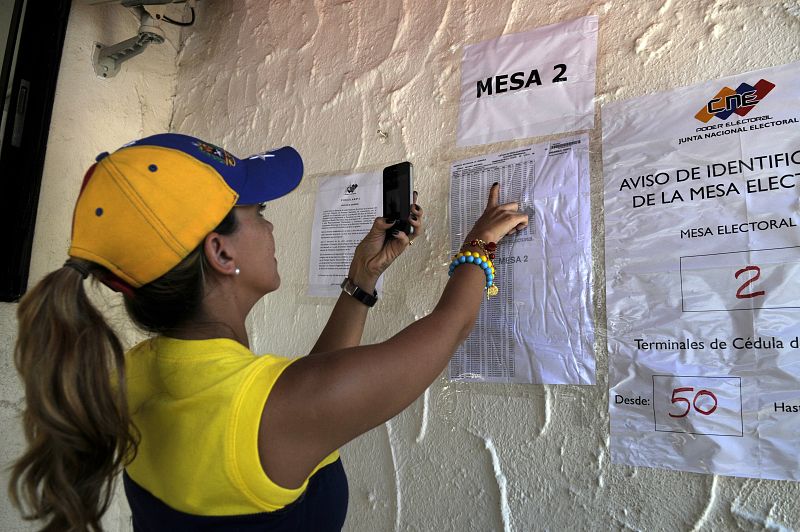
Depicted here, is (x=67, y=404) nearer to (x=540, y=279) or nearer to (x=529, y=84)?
(x=540, y=279)

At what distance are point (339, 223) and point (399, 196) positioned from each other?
27cm

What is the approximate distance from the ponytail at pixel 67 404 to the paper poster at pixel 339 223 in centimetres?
64

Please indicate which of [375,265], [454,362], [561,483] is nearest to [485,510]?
[561,483]

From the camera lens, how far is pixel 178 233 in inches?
30.8

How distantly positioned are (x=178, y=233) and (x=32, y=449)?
0.30m

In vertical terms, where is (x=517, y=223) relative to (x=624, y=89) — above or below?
below

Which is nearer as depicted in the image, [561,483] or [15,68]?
[561,483]

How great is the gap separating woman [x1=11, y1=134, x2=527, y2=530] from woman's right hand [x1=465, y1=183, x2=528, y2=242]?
19 cm

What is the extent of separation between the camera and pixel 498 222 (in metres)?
1.09

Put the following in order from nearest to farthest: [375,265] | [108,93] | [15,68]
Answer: [375,265] < [15,68] < [108,93]

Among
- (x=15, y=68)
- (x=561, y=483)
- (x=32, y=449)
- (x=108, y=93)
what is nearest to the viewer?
(x=32, y=449)

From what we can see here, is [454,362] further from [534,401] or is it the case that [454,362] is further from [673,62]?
[673,62]

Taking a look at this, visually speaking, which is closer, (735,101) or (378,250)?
(735,101)

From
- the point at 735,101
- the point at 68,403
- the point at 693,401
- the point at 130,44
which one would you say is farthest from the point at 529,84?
the point at 130,44
